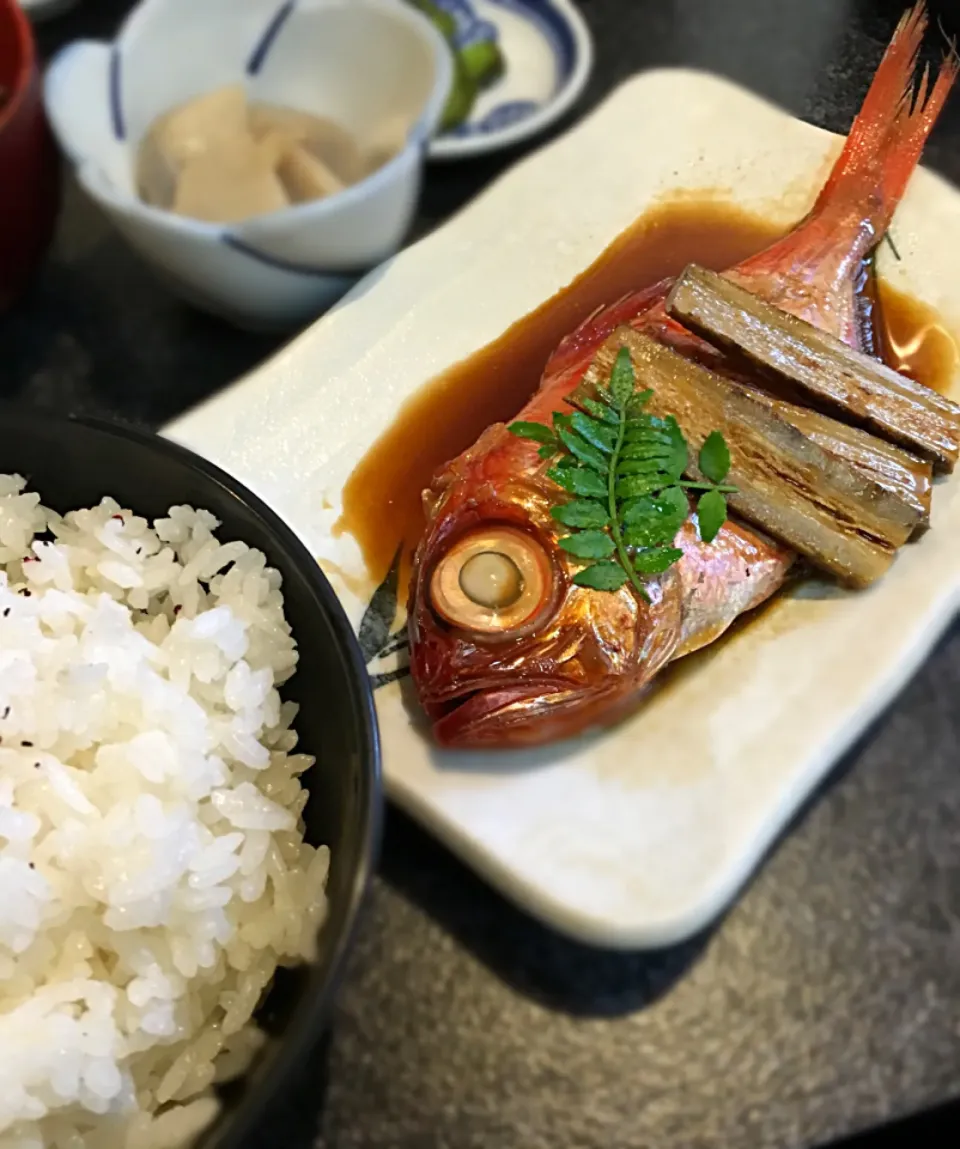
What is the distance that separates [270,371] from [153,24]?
53 cm

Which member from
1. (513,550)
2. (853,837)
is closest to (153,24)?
(513,550)

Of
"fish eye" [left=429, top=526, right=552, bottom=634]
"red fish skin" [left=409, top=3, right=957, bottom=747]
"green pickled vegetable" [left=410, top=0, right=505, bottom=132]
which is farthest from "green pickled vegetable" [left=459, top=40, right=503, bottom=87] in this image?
"fish eye" [left=429, top=526, right=552, bottom=634]

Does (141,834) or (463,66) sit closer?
(141,834)

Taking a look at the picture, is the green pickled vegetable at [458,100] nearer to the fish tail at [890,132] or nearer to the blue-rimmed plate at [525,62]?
the blue-rimmed plate at [525,62]

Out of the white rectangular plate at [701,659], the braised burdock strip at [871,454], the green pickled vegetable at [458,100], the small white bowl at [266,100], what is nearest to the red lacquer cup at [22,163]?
the small white bowl at [266,100]

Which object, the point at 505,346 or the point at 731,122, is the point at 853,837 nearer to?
the point at 505,346

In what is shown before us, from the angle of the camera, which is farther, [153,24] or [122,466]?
[153,24]

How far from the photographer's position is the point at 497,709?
93cm

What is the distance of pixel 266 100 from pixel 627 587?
95 cm

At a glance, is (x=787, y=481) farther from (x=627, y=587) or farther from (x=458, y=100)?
(x=458, y=100)

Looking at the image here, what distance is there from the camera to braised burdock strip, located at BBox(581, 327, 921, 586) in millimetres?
1053

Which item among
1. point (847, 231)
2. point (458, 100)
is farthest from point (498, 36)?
point (847, 231)

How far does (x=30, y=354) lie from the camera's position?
4.43 ft

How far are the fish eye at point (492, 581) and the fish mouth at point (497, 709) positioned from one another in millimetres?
58
